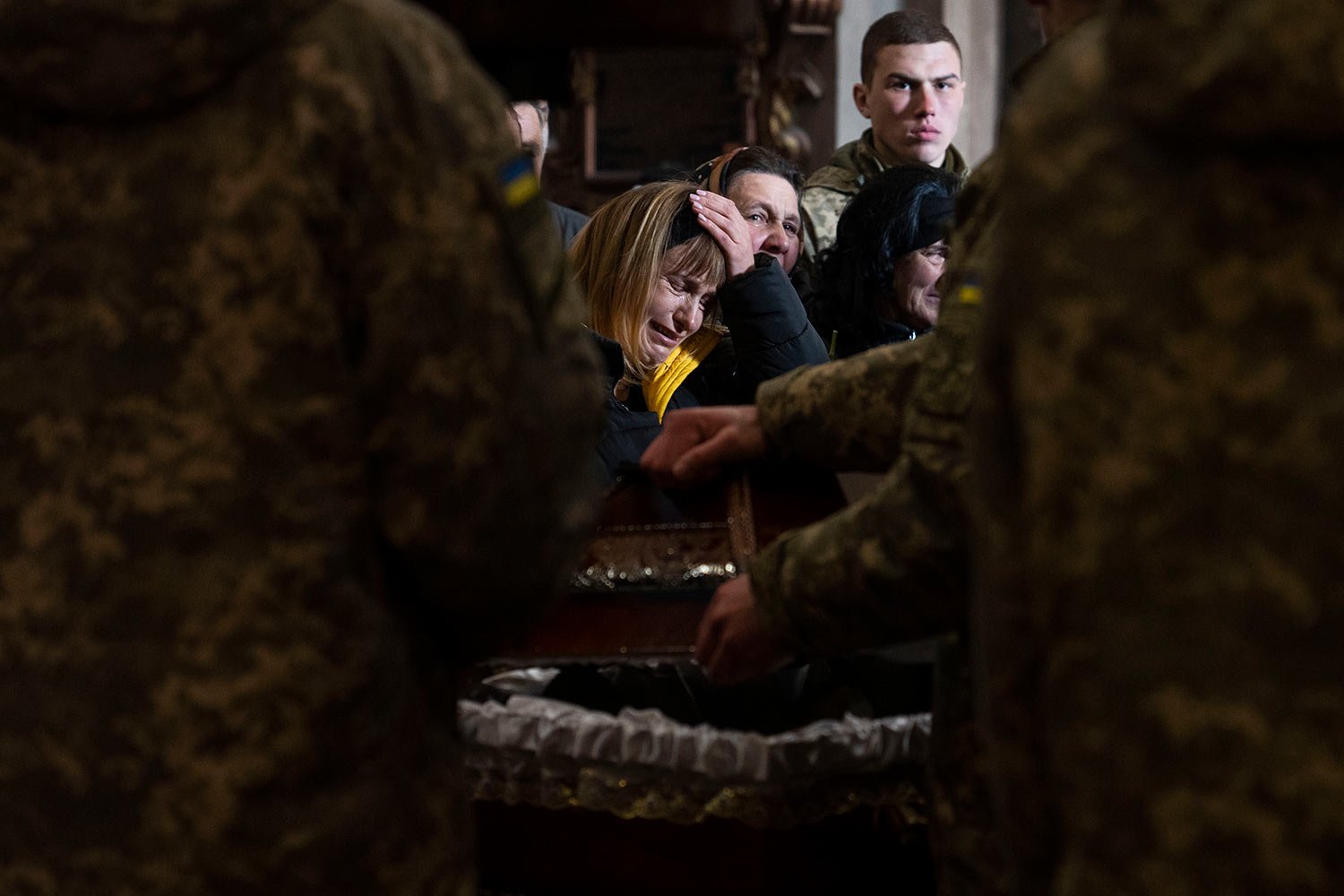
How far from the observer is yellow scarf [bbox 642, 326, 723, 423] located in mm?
2701

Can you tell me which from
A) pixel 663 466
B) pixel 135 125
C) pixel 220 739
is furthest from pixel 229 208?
pixel 663 466

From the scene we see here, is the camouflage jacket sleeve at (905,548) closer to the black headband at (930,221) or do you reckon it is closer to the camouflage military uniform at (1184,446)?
the camouflage military uniform at (1184,446)

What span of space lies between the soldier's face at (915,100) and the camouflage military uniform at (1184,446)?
2.93 m

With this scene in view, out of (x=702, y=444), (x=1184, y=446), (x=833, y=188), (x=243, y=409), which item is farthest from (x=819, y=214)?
(x=1184, y=446)

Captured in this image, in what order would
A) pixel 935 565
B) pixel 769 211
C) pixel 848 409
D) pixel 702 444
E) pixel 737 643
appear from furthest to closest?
pixel 769 211 < pixel 702 444 < pixel 848 409 < pixel 737 643 < pixel 935 565

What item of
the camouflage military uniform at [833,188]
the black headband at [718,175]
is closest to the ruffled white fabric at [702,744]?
the black headband at [718,175]

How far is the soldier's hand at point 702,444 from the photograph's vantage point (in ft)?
6.26

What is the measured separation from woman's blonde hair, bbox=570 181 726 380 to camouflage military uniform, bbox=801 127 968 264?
838 millimetres

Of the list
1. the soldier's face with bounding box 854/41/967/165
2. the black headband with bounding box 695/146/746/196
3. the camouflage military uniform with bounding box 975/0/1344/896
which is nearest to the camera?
the camouflage military uniform with bounding box 975/0/1344/896

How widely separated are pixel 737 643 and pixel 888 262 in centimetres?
138

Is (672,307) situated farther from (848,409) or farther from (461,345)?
(461,345)

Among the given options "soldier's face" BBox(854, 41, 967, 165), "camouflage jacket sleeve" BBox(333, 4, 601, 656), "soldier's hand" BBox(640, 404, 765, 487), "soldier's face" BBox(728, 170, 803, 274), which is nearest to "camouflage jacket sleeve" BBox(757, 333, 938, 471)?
"soldier's hand" BBox(640, 404, 765, 487)

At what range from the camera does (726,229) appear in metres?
2.72

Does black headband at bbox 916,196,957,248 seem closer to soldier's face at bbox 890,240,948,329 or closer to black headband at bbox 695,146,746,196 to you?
soldier's face at bbox 890,240,948,329
